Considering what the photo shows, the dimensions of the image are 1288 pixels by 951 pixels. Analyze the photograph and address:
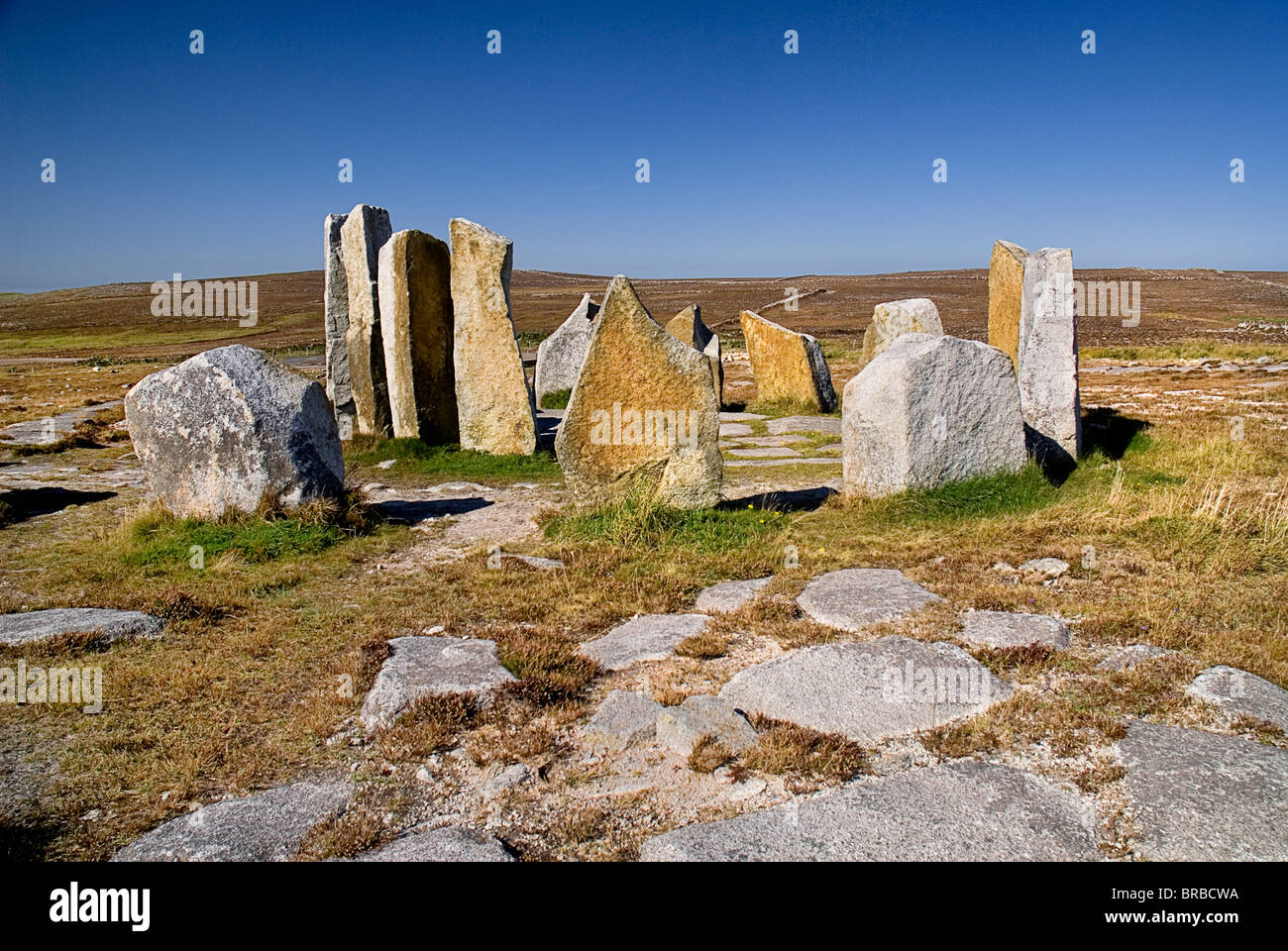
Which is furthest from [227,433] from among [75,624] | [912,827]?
[912,827]

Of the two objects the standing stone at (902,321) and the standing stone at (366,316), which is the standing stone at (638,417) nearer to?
the standing stone at (366,316)

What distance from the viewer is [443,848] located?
3332mm

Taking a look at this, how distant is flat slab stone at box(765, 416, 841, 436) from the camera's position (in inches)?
548

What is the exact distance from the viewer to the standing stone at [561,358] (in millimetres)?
17438

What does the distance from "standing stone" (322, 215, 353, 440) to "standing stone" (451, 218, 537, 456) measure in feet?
6.51

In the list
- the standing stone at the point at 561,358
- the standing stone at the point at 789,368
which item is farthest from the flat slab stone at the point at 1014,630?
the standing stone at the point at 561,358

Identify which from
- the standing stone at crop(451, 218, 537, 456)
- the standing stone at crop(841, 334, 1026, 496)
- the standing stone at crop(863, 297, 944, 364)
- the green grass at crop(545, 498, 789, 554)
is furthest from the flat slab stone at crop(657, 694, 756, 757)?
the standing stone at crop(863, 297, 944, 364)

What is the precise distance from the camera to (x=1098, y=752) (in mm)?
3830

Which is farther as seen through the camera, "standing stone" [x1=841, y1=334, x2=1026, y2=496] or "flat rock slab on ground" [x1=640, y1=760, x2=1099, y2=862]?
"standing stone" [x1=841, y1=334, x2=1026, y2=496]

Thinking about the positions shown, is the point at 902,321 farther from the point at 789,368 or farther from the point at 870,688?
the point at 870,688

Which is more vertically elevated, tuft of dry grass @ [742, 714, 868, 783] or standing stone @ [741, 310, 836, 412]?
standing stone @ [741, 310, 836, 412]

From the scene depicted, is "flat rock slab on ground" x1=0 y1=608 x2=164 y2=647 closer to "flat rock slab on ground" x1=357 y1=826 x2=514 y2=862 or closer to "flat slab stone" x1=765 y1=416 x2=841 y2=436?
"flat rock slab on ground" x1=357 y1=826 x2=514 y2=862

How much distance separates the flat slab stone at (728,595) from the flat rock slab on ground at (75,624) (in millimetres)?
3420
